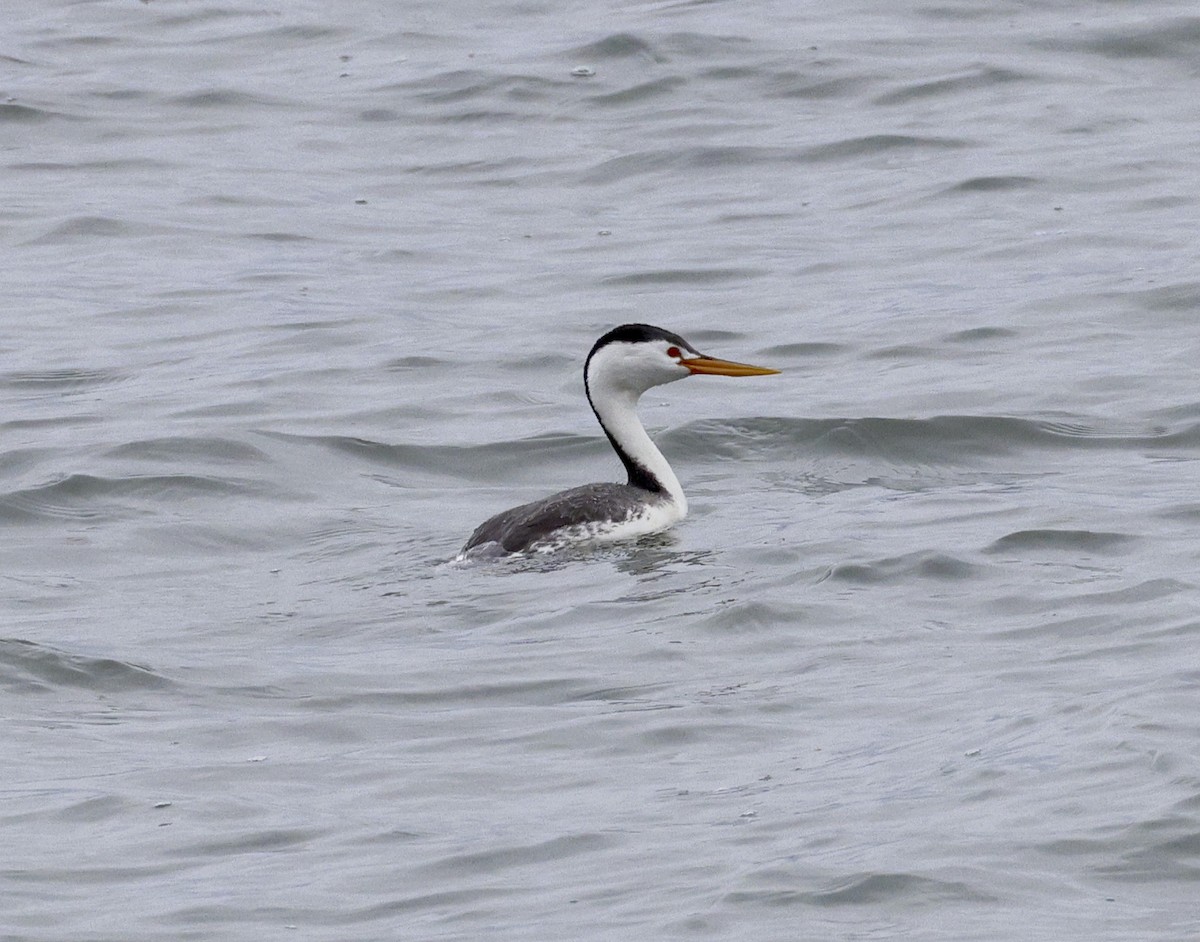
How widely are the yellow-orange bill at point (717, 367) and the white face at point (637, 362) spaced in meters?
0.03

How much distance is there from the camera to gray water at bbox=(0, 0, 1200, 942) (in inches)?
272

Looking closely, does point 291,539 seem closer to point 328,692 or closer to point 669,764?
point 328,692

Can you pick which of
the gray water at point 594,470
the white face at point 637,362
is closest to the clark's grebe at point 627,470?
the white face at point 637,362

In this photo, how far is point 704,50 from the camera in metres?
21.2

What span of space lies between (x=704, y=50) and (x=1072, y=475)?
10324 millimetres

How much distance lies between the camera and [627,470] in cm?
1170

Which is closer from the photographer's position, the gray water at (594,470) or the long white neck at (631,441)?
the gray water at (594,470)

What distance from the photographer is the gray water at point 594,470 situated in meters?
6.91

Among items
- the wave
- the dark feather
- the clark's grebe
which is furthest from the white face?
the wave

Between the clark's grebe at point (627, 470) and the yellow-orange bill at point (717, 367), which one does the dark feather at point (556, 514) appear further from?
the yellow-orange bill at point (717, 367)

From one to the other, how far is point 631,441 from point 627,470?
135 millimetres

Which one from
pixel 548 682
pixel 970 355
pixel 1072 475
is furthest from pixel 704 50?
pixel 548 682

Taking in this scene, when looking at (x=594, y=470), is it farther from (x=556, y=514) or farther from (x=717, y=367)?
(x=556, y=514)

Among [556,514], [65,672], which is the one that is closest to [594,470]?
[556,514]
